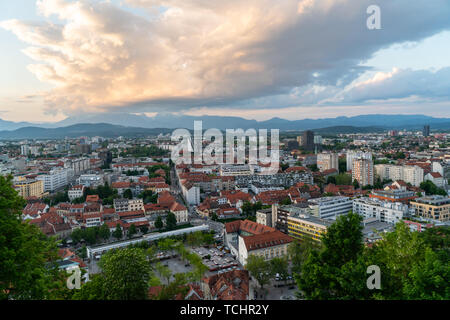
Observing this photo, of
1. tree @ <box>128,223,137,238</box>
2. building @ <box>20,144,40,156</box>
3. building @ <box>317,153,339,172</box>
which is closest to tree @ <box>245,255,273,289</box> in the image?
tree @ <box>128,223,137,238</box>

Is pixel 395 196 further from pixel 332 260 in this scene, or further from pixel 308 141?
pixel 308 141

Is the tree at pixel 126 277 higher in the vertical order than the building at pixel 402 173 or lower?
higher

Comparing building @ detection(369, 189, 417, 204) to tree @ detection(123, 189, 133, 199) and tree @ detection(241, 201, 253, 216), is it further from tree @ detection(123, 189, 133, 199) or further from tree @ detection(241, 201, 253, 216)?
tree @ detection(123, 189, 133, 199)

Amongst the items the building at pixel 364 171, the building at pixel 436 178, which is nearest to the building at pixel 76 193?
the building at pixel 364 171

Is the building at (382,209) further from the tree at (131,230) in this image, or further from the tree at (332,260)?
the tree at (332,260)

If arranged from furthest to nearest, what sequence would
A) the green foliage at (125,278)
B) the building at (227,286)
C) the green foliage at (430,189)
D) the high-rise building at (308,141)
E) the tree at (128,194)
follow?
the high-rise building at (308,141)
the tree at (128,194)
the green foliage at (430,189)
the building at (227,286)
the green foliage at (125,278)
